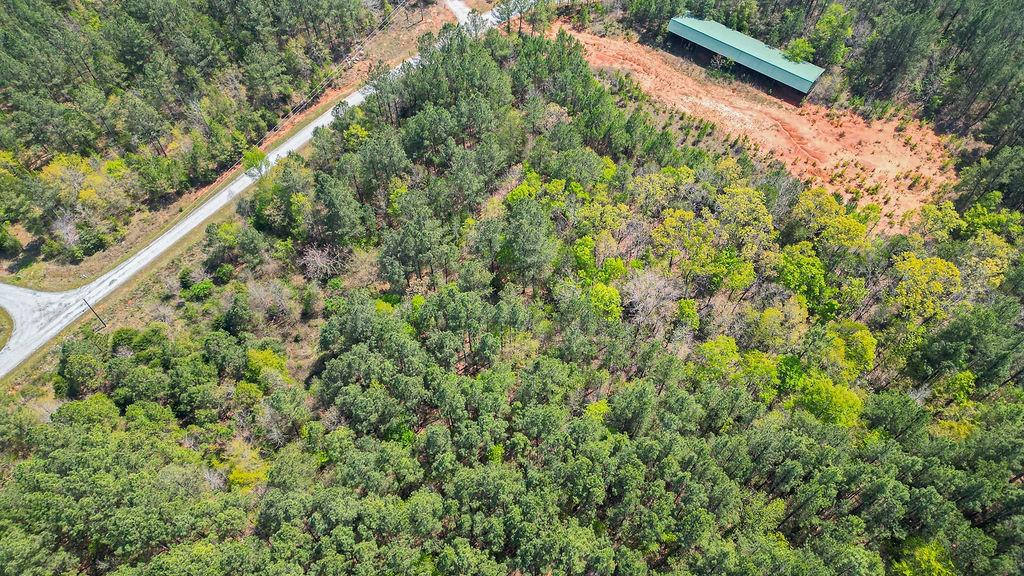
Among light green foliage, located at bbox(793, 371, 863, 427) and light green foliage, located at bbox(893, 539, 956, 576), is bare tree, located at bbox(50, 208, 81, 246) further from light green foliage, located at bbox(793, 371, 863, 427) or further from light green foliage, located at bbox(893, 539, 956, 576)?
light green foliage, located at bbox(893, 539, 956, 576)

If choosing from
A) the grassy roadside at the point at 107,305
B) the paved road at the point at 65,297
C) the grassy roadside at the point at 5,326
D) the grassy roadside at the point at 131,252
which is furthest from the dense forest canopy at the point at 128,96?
the grassy roadside at the point at 5,326

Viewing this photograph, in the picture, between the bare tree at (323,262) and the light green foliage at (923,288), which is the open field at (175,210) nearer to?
the bare tree at (323,262)

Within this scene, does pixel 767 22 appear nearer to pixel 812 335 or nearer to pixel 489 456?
pixel 812 335

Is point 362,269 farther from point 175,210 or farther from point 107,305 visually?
point 175,210

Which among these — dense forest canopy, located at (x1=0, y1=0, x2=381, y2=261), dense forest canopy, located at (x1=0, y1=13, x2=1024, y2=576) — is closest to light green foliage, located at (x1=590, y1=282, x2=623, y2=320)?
dense forest canopy, located at (x1=0, y1=13, x2=1024, y2=576)

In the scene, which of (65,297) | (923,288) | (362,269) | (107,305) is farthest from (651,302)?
(65,297)

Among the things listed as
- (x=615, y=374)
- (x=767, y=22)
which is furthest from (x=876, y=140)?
(x=615, y=374)
